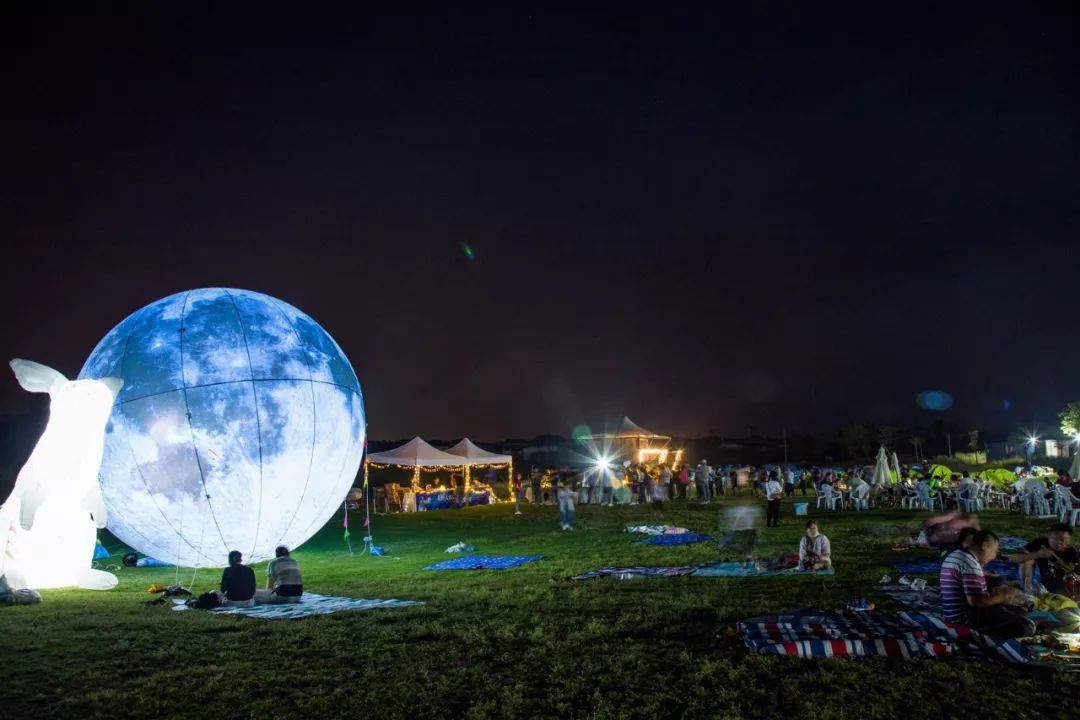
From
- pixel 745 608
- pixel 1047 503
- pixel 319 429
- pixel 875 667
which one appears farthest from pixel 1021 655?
pixel 1047 503

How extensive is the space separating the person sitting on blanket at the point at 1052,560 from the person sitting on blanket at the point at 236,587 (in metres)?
9.83

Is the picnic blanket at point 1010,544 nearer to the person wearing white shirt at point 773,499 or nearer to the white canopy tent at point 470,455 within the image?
the person wearing white shirt at point 773,499

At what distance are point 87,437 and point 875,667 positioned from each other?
11876 millimetres

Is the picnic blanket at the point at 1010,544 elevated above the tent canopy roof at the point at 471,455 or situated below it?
below

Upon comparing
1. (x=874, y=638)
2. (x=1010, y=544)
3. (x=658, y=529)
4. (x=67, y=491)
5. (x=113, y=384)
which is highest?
(x=113, y=384)

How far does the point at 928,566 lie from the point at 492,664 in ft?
28.0

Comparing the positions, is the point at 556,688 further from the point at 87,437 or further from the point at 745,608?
the point at 87,437

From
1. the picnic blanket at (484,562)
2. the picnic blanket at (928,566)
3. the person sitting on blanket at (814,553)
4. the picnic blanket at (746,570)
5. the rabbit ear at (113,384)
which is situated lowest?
the picnic blanket at (484,562)

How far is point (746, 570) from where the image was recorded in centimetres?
1215

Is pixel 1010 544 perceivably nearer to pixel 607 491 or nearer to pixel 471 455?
pixel 607 491

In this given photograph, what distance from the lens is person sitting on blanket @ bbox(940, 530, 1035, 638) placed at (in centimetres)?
709

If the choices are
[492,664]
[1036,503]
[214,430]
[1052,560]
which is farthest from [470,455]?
[492,664]

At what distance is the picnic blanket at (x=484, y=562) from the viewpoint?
46.7 ft

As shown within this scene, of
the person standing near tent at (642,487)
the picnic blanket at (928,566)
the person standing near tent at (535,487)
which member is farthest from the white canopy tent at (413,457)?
the picnic blanket at (928,566)
